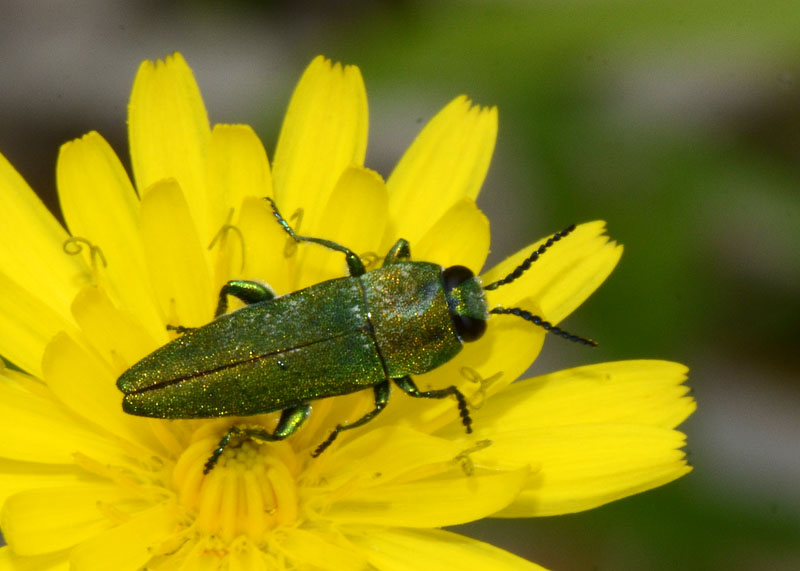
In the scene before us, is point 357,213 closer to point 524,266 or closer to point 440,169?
point 440,169

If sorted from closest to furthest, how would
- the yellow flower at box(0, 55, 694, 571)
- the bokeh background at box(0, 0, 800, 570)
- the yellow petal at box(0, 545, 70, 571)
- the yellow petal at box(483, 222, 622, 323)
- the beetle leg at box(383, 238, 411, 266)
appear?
the yellow petal at box(0, 545, 70, 571)
the yellow flower at box(0, 55, 694, 571)
the beetle leg at box(383, 238, 411, 266)
the yellow petal at box(483, 222, 622, 323)
the bokeh background at box(0, 0, 800, 570)

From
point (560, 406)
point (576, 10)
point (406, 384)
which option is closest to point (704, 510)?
point (560, 406)

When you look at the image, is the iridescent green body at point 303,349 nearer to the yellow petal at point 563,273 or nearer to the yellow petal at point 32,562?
the yellow petal at point 563,273

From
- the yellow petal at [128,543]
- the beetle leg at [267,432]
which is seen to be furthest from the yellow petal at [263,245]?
the yellow petal at [128,543]

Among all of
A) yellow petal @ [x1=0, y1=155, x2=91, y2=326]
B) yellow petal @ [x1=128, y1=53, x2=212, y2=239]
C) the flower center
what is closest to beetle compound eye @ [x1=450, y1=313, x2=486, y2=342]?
the flower center

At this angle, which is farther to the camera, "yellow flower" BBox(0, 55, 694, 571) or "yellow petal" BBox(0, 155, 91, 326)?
"yellow petal" BBox(0, 155, 91, 326)

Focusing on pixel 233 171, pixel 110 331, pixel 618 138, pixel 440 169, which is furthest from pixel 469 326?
pixel 618 138

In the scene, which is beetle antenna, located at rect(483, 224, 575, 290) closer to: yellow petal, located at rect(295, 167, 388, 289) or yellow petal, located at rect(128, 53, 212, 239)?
yellow petal, located at rect(295, 167, 388, 289)

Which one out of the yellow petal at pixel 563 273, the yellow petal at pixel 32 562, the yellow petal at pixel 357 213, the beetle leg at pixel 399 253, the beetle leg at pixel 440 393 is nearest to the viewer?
the yellow petal at pixel 32 562
